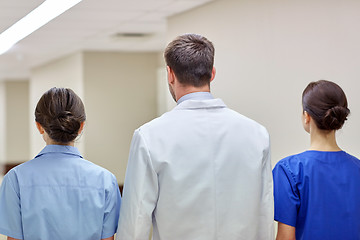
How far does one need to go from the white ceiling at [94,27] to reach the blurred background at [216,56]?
13mm

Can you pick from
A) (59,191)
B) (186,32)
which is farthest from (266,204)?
(186,32)

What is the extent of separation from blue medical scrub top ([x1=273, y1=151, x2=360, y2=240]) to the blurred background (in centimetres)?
164

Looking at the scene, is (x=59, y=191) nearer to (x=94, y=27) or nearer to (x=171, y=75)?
(x=171, y=75)

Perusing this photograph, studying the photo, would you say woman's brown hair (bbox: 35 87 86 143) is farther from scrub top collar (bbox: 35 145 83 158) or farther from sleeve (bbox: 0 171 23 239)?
sleeve (bbox: 0 171 23 239)

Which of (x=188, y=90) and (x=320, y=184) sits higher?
(x=188, y=90)

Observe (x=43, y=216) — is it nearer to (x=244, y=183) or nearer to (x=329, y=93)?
(x=244, y=183)

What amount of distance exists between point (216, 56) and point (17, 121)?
37.6 feet

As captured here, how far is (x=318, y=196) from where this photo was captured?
229cm

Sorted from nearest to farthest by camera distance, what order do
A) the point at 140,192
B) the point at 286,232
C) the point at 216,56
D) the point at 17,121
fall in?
the point at 140,192, the point at 286,232, the point at 216,56, the point at 17,121

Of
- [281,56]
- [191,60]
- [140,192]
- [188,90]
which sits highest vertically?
[281,56]

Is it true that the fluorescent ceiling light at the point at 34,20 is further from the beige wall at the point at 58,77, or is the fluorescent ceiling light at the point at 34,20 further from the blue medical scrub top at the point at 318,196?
the blue medical scrub top at the point at 318,196

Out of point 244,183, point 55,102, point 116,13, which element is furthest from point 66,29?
point 244,183

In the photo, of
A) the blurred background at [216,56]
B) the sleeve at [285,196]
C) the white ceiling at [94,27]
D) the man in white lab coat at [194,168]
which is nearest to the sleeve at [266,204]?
the man in white lab coat at [194,168]

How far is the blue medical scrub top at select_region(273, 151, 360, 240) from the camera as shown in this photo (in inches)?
89.9
